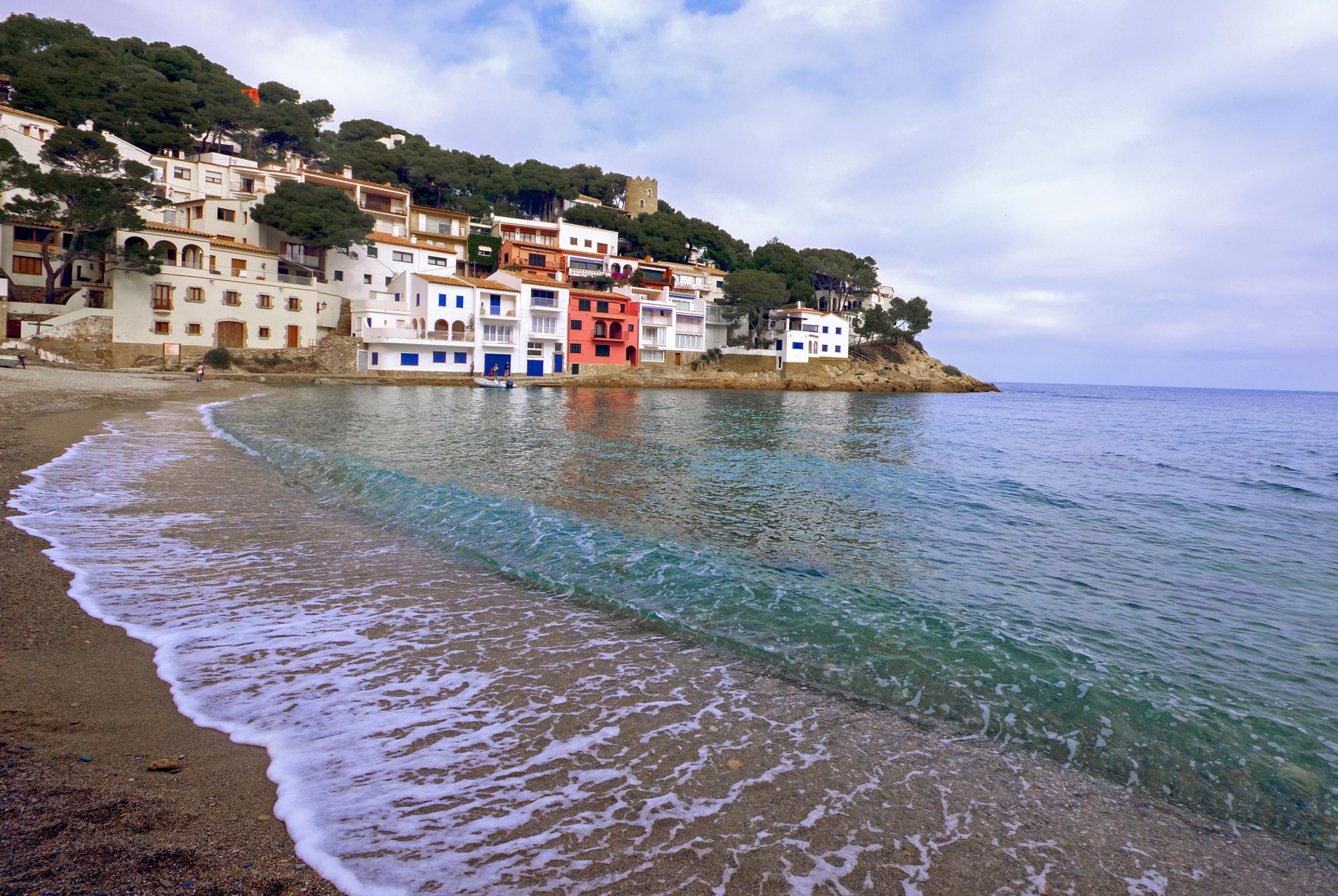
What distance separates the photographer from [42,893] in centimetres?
270

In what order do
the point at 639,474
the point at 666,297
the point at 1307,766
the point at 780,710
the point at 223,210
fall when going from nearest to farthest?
1. the point at 1307,766
2. the point at 780,710
3. the point at 639,474
4. the point at 223,210
5. the point at 666,297

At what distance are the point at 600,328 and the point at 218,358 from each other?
31.7 metres

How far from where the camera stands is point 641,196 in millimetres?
102562

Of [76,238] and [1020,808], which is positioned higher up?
[76,238]

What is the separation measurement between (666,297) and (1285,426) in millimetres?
54305

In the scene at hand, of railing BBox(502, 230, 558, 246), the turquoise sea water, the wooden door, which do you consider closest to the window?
the wooden door

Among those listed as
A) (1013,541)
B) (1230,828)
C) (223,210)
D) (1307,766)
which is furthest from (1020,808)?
(223,210)

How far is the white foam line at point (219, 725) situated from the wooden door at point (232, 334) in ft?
143

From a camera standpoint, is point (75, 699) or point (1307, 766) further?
point (1307, 766)

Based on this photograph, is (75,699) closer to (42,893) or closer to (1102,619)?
(42,893)

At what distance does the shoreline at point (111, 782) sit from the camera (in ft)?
9.52

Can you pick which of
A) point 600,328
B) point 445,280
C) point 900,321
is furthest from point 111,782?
point 900,321

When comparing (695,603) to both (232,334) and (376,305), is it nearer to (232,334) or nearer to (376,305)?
(232,334)

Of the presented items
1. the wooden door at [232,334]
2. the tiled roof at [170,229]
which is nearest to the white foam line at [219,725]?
the wooden door at [232,334]
